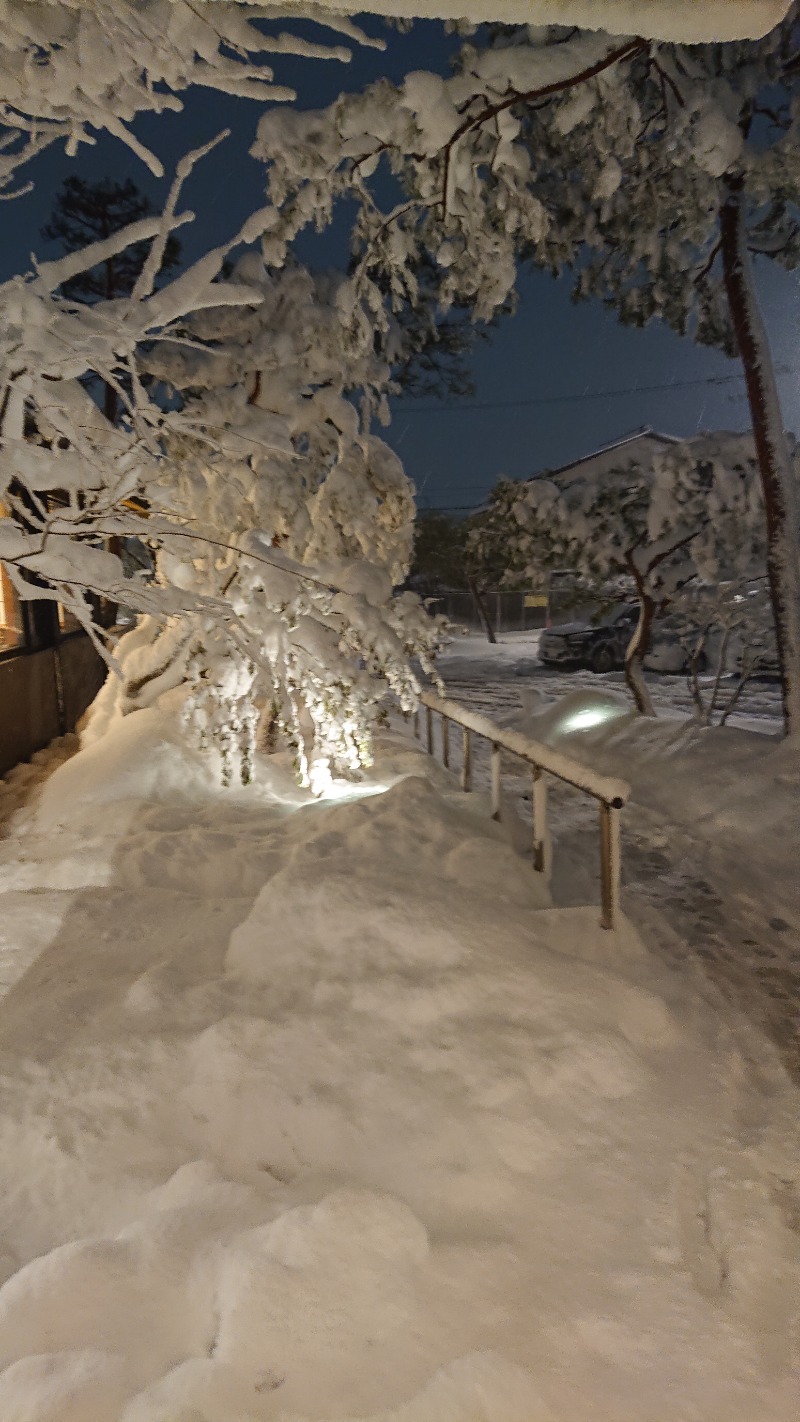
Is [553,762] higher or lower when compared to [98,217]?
lower

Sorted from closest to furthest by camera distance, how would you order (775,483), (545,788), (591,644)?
(545,788) → (775,483) → (591,644)

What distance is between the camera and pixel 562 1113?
113 inches

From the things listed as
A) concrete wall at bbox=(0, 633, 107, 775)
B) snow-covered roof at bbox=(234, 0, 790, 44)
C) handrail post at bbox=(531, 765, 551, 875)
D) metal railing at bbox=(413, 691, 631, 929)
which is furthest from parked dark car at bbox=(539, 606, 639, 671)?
snow-covered roof at bbox=(234, 0, 790, 44)

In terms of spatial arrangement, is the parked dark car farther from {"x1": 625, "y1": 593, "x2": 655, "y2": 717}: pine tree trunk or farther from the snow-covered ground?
the snow-covered ground

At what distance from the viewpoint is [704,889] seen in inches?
228

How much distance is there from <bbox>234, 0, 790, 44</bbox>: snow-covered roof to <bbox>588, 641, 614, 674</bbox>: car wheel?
20825 mm

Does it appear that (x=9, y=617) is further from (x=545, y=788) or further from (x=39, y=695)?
(x=545, y=788)

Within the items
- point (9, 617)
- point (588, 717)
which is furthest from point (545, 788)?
point (9, 617)

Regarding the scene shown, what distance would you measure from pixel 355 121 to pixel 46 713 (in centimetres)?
813

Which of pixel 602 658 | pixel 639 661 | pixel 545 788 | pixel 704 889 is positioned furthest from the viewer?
pixel 602 658

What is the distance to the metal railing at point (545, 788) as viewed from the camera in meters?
4.05

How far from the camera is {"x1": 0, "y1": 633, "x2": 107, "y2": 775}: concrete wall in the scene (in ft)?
32.6

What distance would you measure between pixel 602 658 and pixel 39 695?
15380 millimetres

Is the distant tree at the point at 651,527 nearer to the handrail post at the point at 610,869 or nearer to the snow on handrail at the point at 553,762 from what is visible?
the snow on handrail at the point at 553,762
